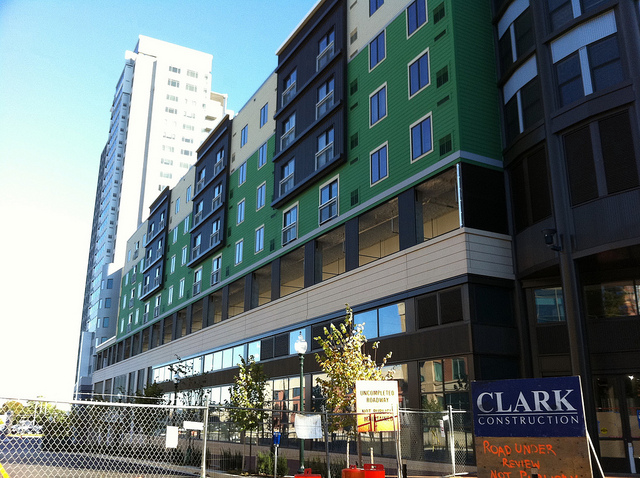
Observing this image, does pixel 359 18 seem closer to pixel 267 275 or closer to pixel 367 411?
pixel 267 275

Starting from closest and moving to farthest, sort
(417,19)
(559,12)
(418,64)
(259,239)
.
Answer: (559,12) < (418,64) < (417,19) < (259,239)

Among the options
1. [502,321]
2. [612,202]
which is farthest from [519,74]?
[502,321]

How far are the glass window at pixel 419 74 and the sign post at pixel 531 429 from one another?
19.1 metres

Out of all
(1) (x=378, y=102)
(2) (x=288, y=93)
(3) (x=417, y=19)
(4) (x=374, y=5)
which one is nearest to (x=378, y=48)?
(4) (x=374, y=5)

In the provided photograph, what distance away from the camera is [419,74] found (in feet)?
88.8

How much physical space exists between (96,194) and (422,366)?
135 meters

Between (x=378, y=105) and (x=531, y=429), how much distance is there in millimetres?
22570

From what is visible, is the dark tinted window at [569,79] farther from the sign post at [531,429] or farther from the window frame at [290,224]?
the window frame at [290,224]

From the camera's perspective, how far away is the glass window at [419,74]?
2662 cm

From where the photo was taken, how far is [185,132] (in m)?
123

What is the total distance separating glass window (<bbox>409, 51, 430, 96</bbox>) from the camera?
26625 millimetres

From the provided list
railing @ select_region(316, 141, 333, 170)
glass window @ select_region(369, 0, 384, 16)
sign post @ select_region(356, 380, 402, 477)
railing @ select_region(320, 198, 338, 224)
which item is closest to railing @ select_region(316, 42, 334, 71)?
glass window @ select_region(369, 0, 384, 16)

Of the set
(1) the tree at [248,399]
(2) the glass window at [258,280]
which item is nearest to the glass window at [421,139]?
(1) the tree at [248,399]

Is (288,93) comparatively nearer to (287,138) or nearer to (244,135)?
(287,138)
